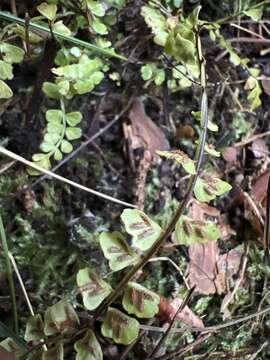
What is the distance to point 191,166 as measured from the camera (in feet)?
3.73

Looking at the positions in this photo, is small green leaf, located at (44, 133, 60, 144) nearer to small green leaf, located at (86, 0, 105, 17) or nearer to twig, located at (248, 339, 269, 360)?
small green leaf, located at (86, 0, 105, 17)

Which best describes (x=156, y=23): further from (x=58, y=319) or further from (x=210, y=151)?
(x=58, y=319)

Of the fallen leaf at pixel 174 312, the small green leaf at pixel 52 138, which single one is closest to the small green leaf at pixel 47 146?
the small green leaf at pixel 52 138

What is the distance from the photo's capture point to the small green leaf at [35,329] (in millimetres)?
1228

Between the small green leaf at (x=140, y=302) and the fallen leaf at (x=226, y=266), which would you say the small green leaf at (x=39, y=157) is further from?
the fallen leaf at (x=226, y=266)

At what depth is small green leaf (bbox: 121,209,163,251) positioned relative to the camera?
1154 millimetres

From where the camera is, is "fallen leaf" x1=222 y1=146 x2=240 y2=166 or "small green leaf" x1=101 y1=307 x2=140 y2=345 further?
"fallen leaf" x1=222 y1=146 x2=240 y2=166

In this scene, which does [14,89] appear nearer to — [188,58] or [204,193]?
[188,58]

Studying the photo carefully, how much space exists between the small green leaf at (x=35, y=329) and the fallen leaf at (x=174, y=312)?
34cm

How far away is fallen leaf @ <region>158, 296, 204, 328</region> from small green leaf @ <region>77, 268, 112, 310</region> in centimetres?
29

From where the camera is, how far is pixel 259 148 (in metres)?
1.70

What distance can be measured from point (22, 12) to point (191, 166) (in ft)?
2.28

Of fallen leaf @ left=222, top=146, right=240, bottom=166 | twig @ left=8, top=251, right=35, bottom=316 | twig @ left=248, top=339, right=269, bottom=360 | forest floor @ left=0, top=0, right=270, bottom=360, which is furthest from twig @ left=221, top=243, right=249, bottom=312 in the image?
twig @ left=8, top=251, right=35, bottom=316

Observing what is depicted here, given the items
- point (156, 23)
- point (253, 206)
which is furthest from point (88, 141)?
point (253, 206)
